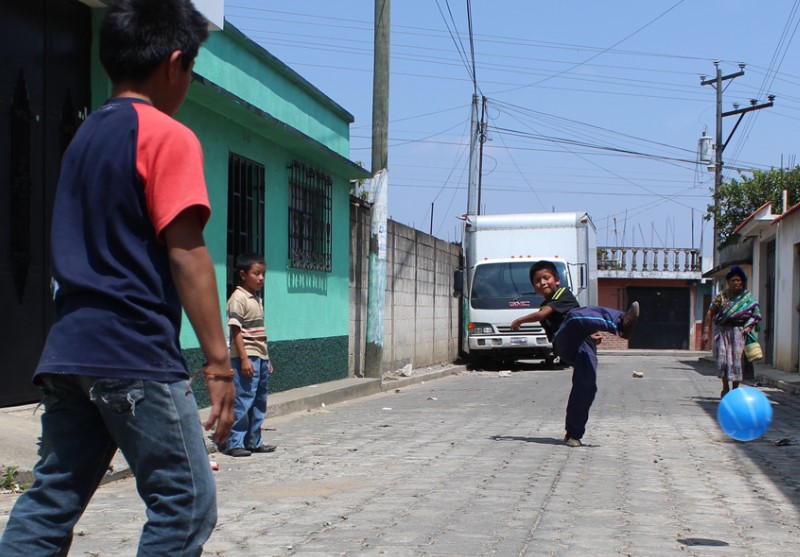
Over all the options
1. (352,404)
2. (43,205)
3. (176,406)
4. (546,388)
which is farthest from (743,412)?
(546,388)

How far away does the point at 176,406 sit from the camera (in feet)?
8.86

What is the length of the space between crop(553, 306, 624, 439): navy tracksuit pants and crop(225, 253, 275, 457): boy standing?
2.64 m

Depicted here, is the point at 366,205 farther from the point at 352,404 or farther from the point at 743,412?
the point at 743,412

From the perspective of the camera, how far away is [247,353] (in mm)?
8398

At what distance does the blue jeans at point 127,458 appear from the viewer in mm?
2656

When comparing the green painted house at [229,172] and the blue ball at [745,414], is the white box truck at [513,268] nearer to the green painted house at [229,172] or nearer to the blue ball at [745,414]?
the green painted house at [229,172]

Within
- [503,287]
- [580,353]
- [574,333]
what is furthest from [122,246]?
[503,287]

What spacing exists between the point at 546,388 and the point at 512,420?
19.9 ft

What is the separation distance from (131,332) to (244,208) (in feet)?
32.5

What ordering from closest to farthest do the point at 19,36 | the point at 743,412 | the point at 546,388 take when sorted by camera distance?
the point at 743,412, the point at 19,36, the point at 546,388

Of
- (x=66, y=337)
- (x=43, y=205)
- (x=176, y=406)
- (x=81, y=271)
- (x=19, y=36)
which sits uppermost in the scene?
(x=19, y=36)

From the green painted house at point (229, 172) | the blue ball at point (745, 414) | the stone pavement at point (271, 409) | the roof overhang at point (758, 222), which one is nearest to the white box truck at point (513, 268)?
the stone pavement at point (271, 409)

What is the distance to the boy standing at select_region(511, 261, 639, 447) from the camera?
8.93 meters

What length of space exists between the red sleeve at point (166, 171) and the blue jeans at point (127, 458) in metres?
0.44
